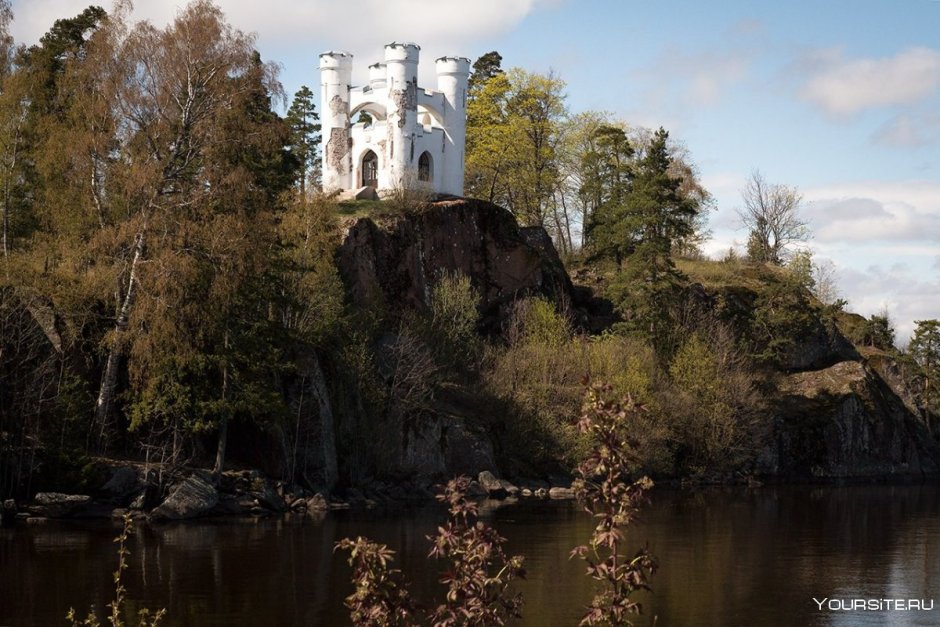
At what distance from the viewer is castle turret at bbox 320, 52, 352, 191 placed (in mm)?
64562

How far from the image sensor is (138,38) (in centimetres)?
4078

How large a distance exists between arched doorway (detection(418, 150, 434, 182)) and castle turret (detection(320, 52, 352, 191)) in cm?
382

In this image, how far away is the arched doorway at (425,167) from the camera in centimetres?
6469

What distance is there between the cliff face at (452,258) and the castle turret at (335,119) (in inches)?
242

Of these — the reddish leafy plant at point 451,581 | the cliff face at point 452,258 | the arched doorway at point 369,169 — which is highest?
the arched doorway at point 369,169

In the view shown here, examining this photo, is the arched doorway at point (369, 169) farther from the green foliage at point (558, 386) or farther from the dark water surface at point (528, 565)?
the dark water surface at point (528, 565)

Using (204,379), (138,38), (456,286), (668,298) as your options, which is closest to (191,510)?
(204,379)

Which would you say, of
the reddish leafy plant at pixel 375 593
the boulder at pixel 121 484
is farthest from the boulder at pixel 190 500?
the reddish leafy plant at pixel 375 593

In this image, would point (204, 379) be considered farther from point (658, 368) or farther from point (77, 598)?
point (658, 368)

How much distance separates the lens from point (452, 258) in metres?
61.8

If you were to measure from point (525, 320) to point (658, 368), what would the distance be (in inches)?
271

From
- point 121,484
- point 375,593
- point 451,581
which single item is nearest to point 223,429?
point 121,484

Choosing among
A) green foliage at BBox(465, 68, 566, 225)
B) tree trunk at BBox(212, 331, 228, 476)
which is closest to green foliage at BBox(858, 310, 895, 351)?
green foliage at BBox(465, 68, 566, 225)

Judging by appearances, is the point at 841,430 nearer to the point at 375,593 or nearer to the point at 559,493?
the point at 559,493
